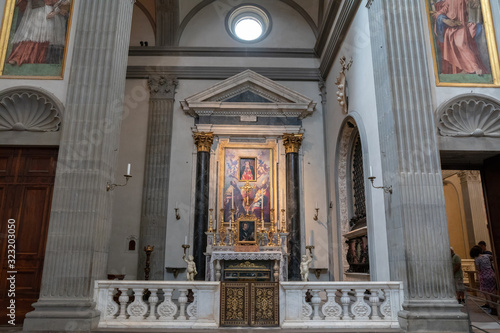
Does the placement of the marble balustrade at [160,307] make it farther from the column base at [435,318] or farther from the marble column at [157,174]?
the marble column at [157,174]

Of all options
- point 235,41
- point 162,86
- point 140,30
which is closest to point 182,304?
point 162,86

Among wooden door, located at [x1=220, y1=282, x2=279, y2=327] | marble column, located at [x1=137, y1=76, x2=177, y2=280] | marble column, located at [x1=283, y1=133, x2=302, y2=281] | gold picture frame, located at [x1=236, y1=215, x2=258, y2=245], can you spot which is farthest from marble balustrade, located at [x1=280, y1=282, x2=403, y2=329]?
marble column, located at [x1=137, y1=76, x2=177, y2=280]

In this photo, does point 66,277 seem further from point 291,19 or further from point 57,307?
point 291,19

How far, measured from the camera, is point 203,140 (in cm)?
1180

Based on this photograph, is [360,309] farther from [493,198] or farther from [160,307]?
[493,198]

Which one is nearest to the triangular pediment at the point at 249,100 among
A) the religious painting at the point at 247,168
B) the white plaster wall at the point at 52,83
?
the religious painting at the point at 247,168

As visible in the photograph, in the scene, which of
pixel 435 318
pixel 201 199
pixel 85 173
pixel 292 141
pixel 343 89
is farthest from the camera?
pixel 292 141

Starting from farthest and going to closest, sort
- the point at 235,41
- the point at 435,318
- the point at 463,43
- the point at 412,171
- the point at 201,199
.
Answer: the point at 235,41
the point at 201,199
the point at 463,43
the point at 412,171
the point at 435,318

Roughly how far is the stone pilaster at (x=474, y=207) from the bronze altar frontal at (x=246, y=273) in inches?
283

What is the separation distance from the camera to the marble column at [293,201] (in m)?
11.1

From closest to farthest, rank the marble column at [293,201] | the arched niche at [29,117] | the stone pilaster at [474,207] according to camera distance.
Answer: the arched niche at [29,117], the marble column at [293,201], the stone pilaster at [474,207]

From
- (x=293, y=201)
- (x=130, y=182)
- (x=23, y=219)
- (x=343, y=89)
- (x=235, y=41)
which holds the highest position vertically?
(x=235, y=41)

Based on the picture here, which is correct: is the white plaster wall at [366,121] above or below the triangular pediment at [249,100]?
below

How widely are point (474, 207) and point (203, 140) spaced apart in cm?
877
